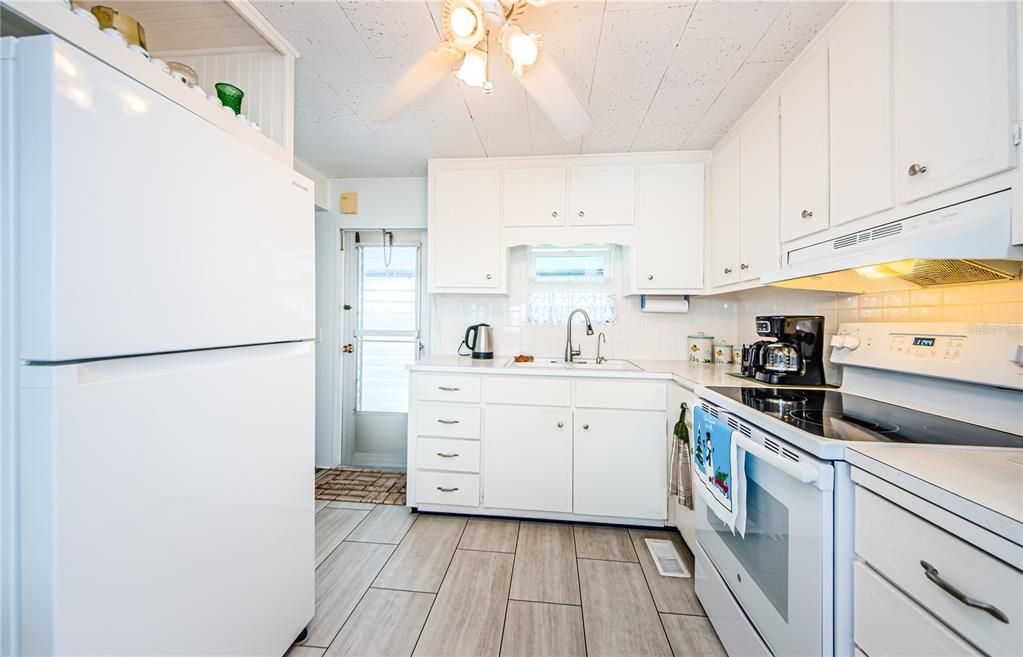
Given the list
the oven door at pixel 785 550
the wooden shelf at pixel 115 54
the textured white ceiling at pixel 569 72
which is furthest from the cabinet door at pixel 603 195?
the wooden shelf at pixel 115 54

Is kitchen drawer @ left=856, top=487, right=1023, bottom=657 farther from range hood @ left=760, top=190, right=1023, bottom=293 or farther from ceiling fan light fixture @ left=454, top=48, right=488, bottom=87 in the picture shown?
ceiling fan light fixture @ left=454, top=48, right=488, bottom=87

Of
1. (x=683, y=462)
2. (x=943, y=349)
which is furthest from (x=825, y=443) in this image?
(x=683, y=462)

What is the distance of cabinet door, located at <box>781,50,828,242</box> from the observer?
1422mm

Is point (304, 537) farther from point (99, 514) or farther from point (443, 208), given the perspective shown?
point (443, 208)

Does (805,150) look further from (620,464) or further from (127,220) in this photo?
(127,220)

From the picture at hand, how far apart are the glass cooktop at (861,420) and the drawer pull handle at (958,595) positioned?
0.30 meters

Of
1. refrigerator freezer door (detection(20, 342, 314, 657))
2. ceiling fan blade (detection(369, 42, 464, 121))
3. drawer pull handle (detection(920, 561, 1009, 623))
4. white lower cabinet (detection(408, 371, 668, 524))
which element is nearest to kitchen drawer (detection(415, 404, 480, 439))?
white lower cabinet (detection(408, 371, 668, 524))

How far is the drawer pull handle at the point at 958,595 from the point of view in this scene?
1.81ft

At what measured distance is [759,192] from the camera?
6.15ft

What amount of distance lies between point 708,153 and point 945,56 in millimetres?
1585

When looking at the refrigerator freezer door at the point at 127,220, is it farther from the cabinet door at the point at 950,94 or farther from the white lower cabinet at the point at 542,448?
the cabinet door at the point at 950,94

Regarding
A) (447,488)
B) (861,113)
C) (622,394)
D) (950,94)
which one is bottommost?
(447,488)

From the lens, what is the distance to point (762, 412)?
1.16 meters

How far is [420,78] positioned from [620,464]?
2.09 m
